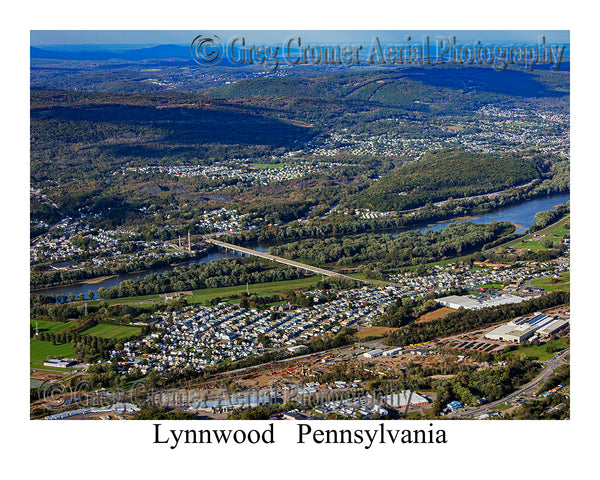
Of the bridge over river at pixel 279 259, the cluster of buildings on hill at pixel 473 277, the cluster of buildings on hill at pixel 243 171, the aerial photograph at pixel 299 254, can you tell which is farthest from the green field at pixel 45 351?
the cluster of buildings on hill at pixel 243 171

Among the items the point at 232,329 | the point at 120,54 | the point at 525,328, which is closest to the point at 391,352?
the point at 525,328

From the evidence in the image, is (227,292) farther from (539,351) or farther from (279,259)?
(539,351)

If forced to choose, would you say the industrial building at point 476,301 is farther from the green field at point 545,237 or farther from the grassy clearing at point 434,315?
the green field at point 545,237

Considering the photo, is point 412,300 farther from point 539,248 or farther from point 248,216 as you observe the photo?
point 248,216

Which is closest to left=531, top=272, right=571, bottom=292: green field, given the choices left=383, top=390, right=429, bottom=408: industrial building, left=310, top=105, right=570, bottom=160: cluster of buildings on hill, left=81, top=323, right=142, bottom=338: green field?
left=383, top=390, right=429, bottom=408: industrial building

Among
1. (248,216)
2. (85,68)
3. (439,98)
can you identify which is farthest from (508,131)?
(85,68)

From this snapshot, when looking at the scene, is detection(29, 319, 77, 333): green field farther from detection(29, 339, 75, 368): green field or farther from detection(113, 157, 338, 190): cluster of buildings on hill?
detection(113, 157, 338, 190): cluster of buildings on hill
